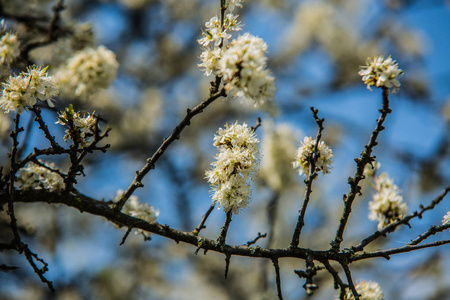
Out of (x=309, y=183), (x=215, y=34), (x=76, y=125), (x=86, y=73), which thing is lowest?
(x=309, y=183)

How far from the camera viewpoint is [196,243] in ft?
5.92

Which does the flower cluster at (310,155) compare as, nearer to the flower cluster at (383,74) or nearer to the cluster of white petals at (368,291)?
the flower cluster at (383,74)

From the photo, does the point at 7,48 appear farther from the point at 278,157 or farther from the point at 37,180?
the point at 278,157

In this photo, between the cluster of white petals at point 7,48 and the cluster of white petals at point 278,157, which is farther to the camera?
the cluster of white petals at point 278,157

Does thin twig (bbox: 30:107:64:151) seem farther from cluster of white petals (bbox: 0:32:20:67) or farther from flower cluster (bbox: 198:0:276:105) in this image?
flower cluster (bbox: 198:0:276:105)

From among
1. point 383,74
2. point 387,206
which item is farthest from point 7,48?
point 387,206

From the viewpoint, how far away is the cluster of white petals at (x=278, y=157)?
13.5 ft

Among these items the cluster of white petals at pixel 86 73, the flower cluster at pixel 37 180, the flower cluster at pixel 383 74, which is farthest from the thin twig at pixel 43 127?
the flower cluster at pixel 383 74

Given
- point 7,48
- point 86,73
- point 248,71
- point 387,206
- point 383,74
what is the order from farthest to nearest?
point 86,73
point 387,206
point 7,48
point 383,74
point 248,71

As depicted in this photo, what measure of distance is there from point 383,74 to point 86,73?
2.29m

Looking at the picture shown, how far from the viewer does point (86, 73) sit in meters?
2.96

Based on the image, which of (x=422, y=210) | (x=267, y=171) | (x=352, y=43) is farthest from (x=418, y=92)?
(x=422, y=210)

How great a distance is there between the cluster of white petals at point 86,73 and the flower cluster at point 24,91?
48.0 inches

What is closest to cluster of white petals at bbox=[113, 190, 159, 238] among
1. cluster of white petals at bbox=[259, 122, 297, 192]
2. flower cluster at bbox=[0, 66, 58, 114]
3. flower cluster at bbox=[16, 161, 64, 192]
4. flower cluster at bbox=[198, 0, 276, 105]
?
flower cluster at bbox=[16, 161, 64, 192]
